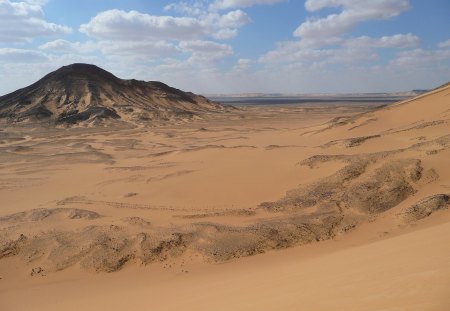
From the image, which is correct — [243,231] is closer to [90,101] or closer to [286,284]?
[286,284]

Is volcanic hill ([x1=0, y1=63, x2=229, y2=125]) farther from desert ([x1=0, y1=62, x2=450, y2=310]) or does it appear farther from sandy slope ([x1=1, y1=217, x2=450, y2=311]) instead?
sandy slope ([x1=1, y1=217, x2=450, y2=311])

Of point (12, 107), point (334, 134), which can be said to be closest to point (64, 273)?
point (334, 134)

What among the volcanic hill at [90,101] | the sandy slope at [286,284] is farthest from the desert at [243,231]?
the volcanic hill at [90,101]

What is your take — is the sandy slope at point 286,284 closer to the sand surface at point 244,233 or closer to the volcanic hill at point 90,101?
the sand surface at point 244,233

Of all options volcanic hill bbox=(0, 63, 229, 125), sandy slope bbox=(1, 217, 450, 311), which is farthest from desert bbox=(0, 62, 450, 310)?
volcanic hill bbox=(0, 63, 229, 125)

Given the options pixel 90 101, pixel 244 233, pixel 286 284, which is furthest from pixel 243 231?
pixel 90 101
